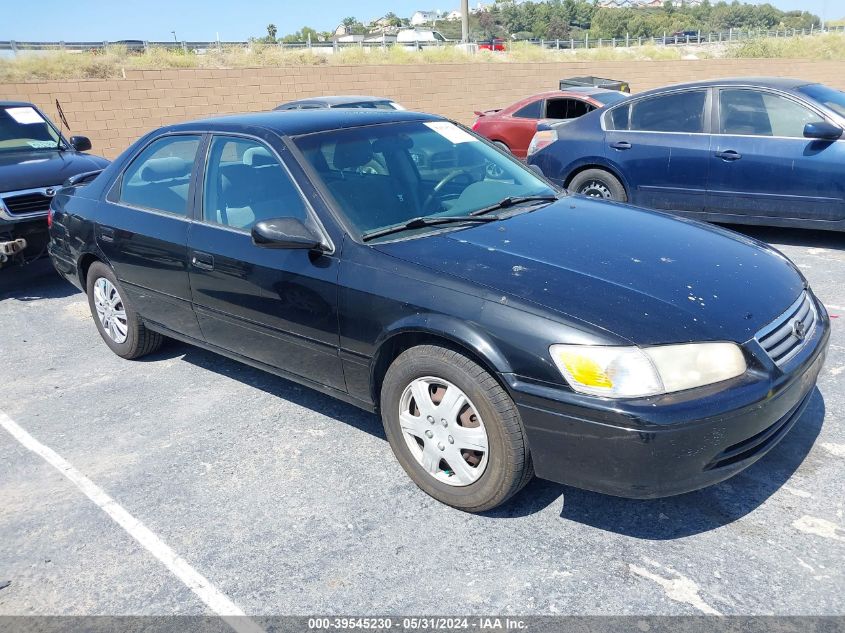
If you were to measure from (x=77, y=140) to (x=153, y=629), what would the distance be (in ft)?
22.0

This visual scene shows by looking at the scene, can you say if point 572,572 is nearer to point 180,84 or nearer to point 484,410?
point 484,410

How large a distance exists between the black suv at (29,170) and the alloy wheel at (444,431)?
4829 millimetres

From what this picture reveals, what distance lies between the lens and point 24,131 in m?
7.87

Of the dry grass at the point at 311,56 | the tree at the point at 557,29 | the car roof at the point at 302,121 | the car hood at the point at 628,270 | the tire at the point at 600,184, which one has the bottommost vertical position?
the tire at the point at 600,184

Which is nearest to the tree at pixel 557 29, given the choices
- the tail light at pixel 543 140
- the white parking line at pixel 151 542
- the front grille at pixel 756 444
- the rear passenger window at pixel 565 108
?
the rear passenger window at pixel 565 108

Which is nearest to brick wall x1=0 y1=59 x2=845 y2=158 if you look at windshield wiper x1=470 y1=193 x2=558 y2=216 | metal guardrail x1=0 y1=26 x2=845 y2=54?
metal guardrail x1=0 y1=26 x2=845 y2=54

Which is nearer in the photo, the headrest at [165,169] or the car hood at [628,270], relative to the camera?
the car hood at [628,270]

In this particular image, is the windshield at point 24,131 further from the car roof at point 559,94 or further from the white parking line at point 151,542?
the car roof at point 559,94

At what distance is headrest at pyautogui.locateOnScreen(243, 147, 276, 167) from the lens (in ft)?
12.4

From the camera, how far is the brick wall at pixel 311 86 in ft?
53.9

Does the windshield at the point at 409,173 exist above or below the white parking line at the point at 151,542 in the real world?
above

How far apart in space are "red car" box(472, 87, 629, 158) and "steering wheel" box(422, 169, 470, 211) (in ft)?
28.0

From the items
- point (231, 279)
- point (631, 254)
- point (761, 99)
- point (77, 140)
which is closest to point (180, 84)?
point (77, 140)

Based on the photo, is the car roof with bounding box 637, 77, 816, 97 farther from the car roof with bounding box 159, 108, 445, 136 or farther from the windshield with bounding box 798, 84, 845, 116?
the car roof with bounding box 159, 108, 445, 136
